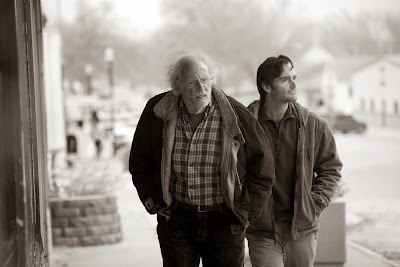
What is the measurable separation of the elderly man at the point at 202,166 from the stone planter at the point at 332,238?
3.37 metres

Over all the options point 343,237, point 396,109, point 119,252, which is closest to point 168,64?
point 343,237

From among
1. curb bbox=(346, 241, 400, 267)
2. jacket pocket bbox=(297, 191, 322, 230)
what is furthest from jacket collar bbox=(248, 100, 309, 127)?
curb bbox=(346, 241, 400, 267)

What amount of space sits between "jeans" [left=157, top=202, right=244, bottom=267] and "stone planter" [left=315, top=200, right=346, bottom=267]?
3375 millimetres

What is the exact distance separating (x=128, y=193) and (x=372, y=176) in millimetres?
15788

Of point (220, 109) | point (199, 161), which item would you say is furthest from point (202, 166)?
point (220, 109)

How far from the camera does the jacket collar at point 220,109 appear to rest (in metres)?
3.74

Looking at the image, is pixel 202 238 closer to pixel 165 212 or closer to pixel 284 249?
pixel 165 212

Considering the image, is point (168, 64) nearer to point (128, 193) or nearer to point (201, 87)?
point (201, 87)

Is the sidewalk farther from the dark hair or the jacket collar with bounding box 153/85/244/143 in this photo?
the jacket collar with bounding box 153/85/244/143

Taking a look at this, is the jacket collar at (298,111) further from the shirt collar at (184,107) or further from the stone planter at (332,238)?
the stone planter at (332,238)

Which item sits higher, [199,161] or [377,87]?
[199,161]

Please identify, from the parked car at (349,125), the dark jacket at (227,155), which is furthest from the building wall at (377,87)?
the dark jacket at (227,155)

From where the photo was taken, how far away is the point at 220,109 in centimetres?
379

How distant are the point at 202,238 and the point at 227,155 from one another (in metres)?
0.42
